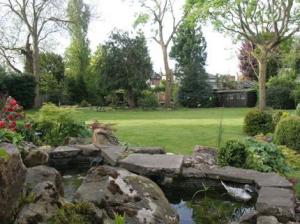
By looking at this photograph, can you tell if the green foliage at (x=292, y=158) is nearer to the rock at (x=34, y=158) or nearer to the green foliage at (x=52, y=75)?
the rock at (x=34, y=158)

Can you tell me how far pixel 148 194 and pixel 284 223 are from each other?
1.24 meters

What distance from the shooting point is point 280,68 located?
35.3 meters

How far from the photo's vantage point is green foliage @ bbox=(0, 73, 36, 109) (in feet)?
78.1

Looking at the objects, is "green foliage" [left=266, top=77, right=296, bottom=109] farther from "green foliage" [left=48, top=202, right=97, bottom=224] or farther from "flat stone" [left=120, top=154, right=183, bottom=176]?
"green foliage" [left=48, top=202, right=97, bottom=224]

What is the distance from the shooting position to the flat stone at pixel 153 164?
187 inches

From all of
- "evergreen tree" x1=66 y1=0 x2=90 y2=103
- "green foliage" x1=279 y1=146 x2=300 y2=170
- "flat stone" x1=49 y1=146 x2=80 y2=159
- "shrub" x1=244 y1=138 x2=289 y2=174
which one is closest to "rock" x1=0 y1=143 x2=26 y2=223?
"flat stone" x1=49 y1=146 x2=80 y2=159

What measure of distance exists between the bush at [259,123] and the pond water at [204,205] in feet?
20.4

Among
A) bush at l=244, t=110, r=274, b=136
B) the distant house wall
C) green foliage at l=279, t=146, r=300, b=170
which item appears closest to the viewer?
green foliage at l=279, t=146, r=300, b=170

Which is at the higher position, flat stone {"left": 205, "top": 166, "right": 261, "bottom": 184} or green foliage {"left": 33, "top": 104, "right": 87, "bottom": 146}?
green foliage {"left": 33, "top": 104, "right": 87, "bottom": 146}

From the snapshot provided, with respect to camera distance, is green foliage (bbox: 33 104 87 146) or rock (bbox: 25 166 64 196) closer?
rock (bbox: 25 166 64 196)

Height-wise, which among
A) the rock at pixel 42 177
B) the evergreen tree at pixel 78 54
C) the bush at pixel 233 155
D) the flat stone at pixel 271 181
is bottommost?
the flat stone at pixel 271 181

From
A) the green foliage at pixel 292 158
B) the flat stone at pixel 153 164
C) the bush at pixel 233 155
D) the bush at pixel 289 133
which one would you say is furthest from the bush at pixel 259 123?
the flat stone at pixel 153 164

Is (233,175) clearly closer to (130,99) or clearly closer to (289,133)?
(289,133)

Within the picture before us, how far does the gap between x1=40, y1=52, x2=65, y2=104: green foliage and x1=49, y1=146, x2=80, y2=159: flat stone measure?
77.8 feet
